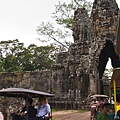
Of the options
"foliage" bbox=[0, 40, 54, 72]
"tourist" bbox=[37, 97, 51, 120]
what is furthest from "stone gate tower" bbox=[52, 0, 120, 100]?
"foliage" bbox=[0, 40, 54, 72]

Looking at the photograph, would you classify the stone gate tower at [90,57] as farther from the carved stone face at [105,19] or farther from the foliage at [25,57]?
the foliage at [25,57]

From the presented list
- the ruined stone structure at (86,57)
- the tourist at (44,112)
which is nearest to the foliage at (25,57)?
the ruined stone structure at (86,57)

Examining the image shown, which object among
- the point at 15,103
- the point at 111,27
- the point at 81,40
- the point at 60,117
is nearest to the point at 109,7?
the point at 111,27

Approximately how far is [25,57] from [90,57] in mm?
21143

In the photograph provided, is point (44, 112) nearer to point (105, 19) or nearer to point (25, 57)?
point (105, 19)

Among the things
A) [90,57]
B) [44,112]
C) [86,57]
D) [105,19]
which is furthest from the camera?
[86,57]

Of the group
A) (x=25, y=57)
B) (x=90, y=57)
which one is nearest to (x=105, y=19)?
(x=90, y=57)

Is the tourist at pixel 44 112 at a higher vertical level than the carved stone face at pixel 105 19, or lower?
lower

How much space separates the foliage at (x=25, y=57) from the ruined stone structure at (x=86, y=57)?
51.5 feet

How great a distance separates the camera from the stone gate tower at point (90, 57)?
19.8 meters

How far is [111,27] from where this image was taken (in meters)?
20.0

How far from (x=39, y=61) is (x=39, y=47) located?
1990 millimetres

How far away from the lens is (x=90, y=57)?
65.7 feet

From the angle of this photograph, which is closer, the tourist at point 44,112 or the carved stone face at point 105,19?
the tourist at point 44,112
